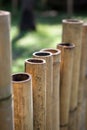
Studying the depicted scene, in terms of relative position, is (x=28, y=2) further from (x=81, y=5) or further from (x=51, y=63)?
(x=51, y=63)

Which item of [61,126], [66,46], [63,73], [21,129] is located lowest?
[61,126]

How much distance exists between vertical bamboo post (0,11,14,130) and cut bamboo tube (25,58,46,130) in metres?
0.17

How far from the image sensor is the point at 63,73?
4.19 feet

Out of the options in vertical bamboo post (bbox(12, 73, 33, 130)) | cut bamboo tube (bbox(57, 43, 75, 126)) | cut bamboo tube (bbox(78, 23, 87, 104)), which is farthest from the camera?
cut bamboo tube (bbox(78, 23, 87, 104))

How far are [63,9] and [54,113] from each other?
5.53 m

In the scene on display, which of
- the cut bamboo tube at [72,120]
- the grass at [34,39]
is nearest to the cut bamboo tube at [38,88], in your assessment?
the cut bamboo tube at [72,120]

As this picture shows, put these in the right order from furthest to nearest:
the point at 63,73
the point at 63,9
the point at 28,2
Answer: the point at 63,9
the point at 28,2
the point at 63,73

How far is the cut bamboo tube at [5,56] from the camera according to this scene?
813 millimetres

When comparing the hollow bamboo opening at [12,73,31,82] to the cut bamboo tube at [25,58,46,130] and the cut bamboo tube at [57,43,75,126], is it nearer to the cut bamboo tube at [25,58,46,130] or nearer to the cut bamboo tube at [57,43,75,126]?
the cut bamboo tube at [25,58,46,130]

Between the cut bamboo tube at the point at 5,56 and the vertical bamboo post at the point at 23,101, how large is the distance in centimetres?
8

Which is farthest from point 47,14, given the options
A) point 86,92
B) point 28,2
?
point 86,92

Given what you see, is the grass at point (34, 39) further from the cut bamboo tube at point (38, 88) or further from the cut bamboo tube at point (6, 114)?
the cut bamboo tube at point (6, 114)

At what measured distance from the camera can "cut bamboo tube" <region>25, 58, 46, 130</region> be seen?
1.04m

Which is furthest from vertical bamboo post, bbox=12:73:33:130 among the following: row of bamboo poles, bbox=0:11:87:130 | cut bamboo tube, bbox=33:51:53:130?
cut bamboo tube, bbox=33:51:53:130
